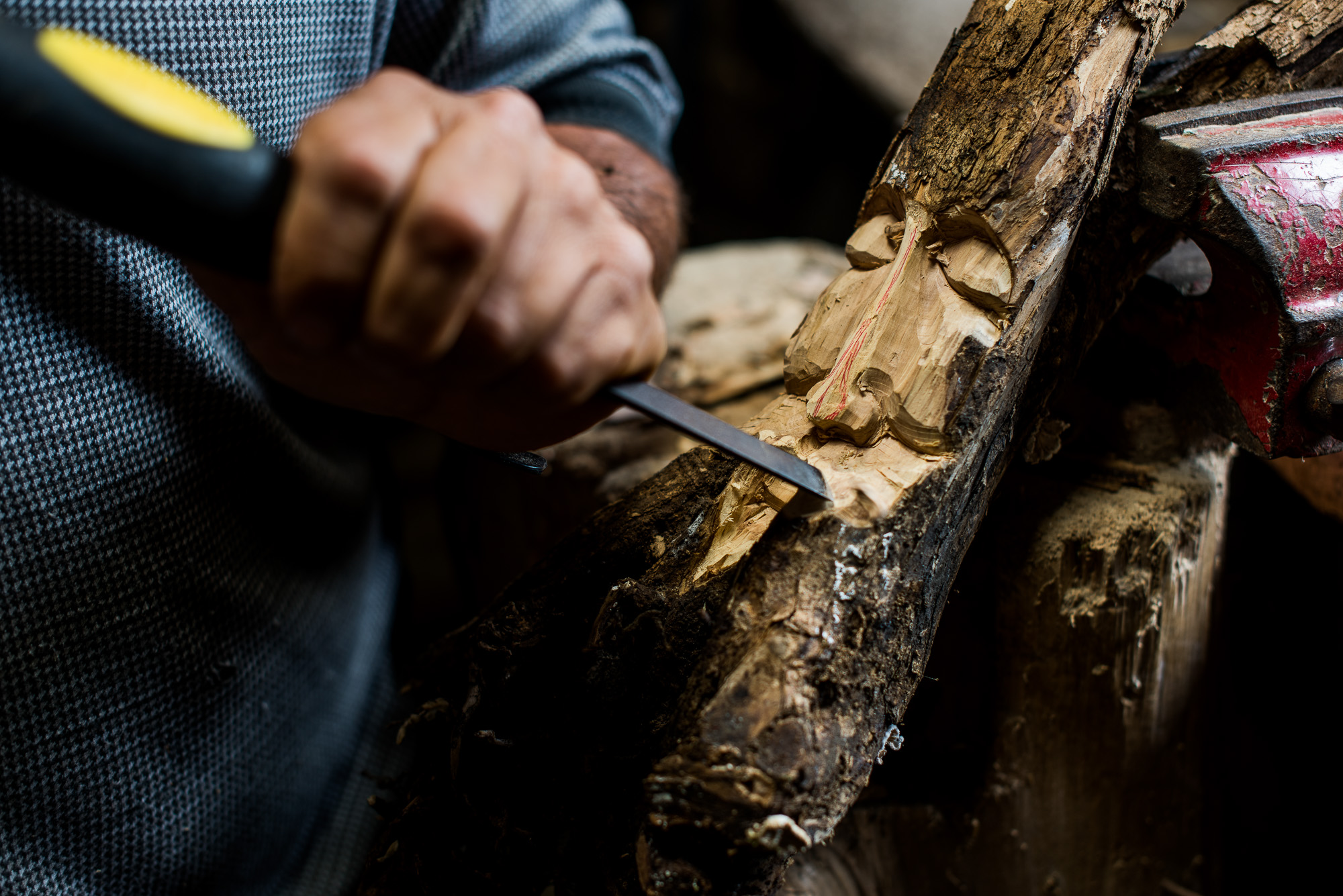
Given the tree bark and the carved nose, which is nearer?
the tree bark

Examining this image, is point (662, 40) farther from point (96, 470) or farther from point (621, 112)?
point (96, 470)

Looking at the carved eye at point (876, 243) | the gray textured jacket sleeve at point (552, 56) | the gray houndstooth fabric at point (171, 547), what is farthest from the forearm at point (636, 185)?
the carved eye at point (876, 243)

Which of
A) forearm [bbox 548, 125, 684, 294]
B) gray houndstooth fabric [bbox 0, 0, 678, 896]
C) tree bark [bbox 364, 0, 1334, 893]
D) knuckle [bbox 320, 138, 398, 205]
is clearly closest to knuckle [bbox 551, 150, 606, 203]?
knuckle [bbox 320, 138, 398, 205]

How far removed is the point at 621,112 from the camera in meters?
1.26

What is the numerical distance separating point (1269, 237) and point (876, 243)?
31 cm

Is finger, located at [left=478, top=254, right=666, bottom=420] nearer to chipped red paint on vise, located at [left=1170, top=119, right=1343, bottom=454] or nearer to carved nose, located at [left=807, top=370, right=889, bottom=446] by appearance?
carved nose, located at [left=807, top=370, right=889, bottom=446]

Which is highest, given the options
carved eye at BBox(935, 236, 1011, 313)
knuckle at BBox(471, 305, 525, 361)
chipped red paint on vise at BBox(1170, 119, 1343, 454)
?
chipped red paint on vise at BBox(1170, 119, 1343, 454)

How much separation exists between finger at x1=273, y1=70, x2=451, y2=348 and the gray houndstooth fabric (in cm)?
43

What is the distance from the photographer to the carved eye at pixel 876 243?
2.44 feet

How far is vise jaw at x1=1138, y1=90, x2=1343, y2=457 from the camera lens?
0.65 metres

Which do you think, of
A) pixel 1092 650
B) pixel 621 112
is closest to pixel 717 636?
pixel 1092 650

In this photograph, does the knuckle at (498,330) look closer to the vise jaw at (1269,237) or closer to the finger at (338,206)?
the finger at (338,206)

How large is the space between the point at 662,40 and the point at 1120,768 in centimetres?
343

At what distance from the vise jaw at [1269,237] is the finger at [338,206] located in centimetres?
62
